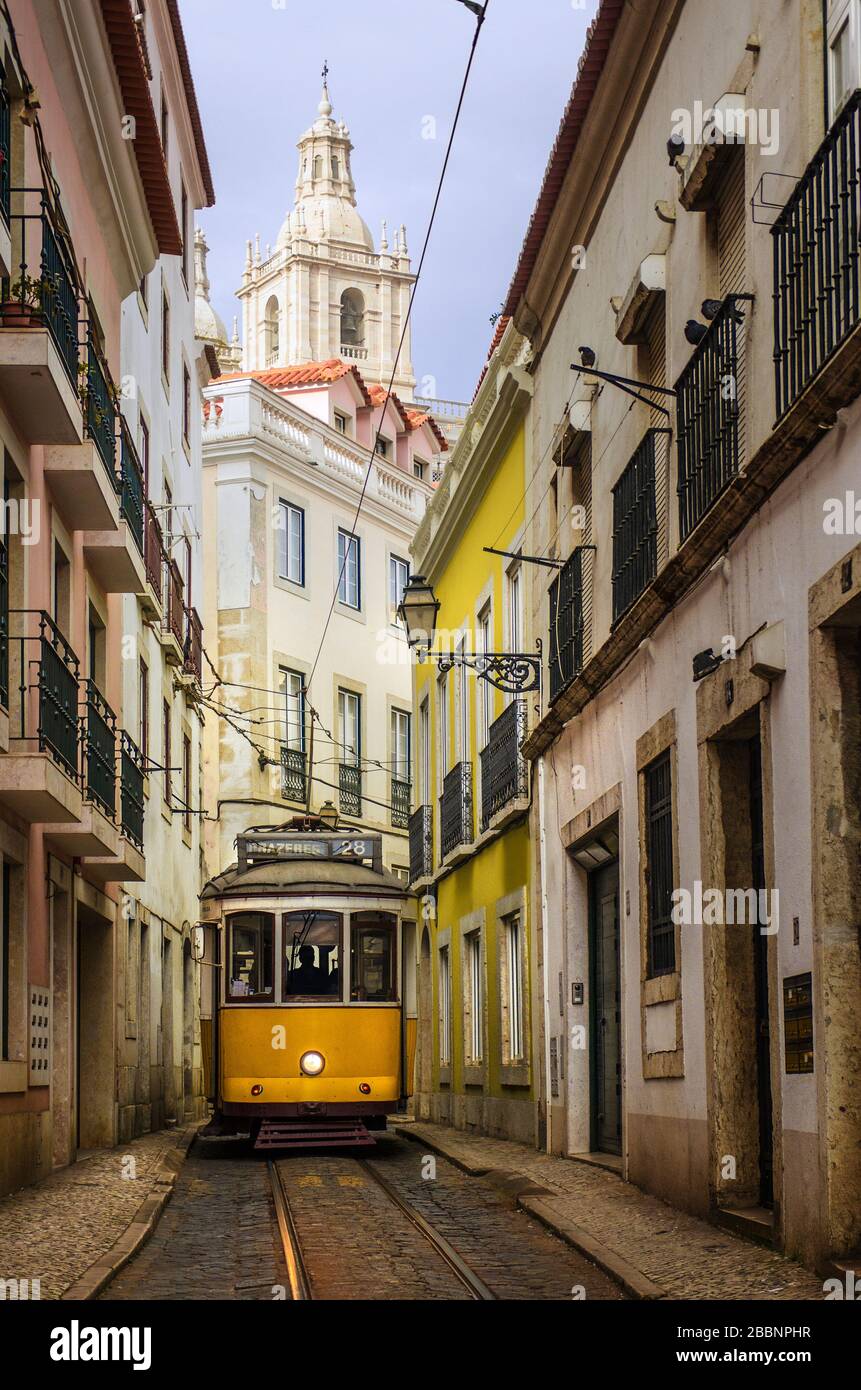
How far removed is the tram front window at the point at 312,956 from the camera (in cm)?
1944

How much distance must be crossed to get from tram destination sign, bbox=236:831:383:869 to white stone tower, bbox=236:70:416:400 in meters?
60.7

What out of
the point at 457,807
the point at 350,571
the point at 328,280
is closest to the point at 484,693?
the point at 457,807

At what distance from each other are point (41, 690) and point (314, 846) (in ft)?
24.5

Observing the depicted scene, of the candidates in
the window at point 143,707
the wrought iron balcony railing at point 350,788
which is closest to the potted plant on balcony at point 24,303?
the window at point 143,707

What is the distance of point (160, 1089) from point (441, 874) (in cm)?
439

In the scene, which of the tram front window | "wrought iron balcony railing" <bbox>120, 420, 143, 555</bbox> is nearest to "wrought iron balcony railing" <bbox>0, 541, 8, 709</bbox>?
"wrought iron balcony railing" <bbox>120, 420, 143, 555</bbox>

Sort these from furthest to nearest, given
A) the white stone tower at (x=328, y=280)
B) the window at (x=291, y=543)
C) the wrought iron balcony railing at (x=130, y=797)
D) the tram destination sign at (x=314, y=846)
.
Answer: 1. the white stone tower at (x=328, y=280)
2. the window at (x=291, y=543)
3. the tram destination sign at (x=314, y=846)
4. the wrought iron balcony railing at (x=130, y=797)

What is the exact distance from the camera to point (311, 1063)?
19.0 meters

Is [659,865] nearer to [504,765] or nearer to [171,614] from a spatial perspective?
[504,765]

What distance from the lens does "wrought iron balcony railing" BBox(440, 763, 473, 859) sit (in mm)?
23094

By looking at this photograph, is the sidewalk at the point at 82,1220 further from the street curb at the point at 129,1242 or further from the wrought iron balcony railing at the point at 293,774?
the wrought iron balcony railing at the point at 293,774

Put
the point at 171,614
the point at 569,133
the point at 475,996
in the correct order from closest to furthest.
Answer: the point at 569,133, the point at 475,996, the point at 171,614

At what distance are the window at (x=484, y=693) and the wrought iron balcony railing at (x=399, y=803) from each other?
591 inches

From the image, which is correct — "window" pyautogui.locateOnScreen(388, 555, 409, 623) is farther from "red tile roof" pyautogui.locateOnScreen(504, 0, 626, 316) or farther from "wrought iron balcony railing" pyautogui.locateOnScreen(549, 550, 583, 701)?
"wrought iron balcony railing" pyautogui.locateOnScreen(549, 550, 583, 701)
